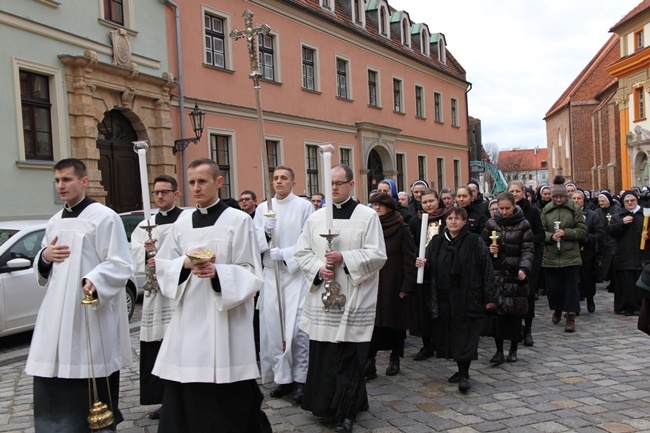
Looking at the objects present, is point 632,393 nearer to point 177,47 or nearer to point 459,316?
point 459,316

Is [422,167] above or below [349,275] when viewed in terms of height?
above

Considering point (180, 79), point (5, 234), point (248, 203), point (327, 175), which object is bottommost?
point (5, 234)

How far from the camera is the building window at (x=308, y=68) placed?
70.6 ft

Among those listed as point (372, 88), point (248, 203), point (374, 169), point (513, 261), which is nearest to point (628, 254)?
point (513, 261)

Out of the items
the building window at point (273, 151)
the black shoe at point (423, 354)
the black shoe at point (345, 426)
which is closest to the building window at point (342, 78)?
the building window at point (273, 151)

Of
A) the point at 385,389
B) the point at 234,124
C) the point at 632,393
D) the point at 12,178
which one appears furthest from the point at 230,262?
the point at 234,124

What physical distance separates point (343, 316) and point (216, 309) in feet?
4.08

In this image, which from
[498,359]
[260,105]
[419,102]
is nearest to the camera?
[260,105]

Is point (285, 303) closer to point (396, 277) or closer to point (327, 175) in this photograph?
point (396, 277)

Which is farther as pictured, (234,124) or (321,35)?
(321,35)

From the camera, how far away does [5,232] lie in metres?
8.26

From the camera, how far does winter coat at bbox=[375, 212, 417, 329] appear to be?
6.05 meters

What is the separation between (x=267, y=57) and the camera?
19625 mm

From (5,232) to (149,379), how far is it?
14.3 ft
